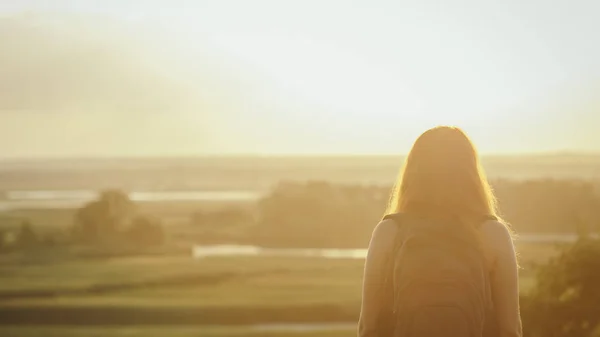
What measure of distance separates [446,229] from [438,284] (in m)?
0.17

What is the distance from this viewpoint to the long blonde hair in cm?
260

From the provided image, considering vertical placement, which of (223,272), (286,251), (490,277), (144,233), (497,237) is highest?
(497,237)

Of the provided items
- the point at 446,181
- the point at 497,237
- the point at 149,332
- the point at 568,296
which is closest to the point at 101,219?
the point at 149,332

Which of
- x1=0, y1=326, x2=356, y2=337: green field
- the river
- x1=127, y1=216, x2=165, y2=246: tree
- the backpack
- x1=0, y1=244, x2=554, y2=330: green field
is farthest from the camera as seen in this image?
x1=127, y1=216, x2=165, y2=246: tree

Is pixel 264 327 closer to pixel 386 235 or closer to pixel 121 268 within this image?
pixel 121 268

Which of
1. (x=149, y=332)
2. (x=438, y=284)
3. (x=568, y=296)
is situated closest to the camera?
(x=438, y=284)

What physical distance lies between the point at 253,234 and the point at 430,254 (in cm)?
4076

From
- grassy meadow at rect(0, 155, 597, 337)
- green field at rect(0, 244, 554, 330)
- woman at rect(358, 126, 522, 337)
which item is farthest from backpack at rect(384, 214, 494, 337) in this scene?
green field at rect(0, 244, 554, 330)

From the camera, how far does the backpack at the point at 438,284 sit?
243 centimetres

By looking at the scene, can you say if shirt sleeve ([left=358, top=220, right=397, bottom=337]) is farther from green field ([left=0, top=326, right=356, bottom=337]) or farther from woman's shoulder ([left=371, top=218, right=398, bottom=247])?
green field ([left=0, top=326, right=356, bottom=337])

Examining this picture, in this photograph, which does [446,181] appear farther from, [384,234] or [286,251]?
[286,251]

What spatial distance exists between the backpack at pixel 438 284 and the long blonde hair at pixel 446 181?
7 centimetres

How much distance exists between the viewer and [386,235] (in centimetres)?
255

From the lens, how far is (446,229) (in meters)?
2.54
